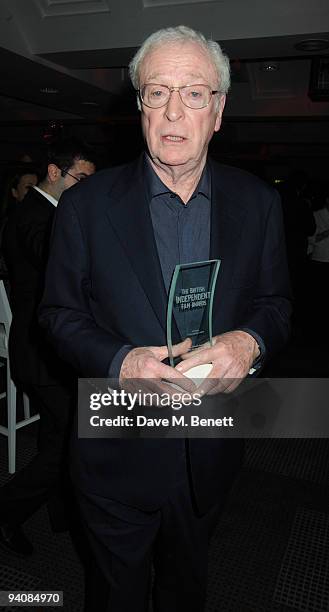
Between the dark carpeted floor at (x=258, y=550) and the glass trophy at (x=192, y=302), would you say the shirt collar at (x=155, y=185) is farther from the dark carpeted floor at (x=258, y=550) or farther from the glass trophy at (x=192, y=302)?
the dark carpeted floor at (x=258, y=550)

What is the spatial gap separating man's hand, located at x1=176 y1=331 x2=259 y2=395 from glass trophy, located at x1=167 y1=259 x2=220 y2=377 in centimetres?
4

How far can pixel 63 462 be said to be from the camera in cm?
226

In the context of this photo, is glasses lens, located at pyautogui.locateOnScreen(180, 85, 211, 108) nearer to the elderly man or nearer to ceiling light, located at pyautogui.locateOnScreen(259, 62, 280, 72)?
the elderly man

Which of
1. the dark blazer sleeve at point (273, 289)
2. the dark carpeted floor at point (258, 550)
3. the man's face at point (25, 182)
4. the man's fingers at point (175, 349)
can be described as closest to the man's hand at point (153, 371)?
the man's fingers at point (175, 349)

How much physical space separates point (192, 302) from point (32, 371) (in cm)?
135

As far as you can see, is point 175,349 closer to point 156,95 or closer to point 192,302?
point 192,302

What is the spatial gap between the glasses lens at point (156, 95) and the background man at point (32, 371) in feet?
3.61

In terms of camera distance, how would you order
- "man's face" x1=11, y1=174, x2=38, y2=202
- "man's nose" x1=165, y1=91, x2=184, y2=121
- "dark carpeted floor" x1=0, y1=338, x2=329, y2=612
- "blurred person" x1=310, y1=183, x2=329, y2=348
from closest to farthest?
"man's nose" x1=165, y1=91, x2=184, y2=121 → "dark carpeted floor" x1=0, y1=338, x2=329, y2=612 → "man's face" x1=11, y1=174, x2=38, y2=202 → "blurred person" x1=310, y1=183, x2=329, y2=348

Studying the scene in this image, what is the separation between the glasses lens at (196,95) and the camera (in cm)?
119

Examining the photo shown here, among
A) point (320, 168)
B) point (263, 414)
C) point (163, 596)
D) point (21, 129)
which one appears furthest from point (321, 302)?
point (320, 168)

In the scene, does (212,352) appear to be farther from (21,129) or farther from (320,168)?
(320,168)

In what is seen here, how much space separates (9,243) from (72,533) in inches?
56.1

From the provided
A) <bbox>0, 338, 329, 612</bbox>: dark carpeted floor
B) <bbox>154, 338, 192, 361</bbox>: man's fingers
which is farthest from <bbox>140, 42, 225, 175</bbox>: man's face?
<bbox>0, 338, 329, 612</bbox>: dark carpeted floor

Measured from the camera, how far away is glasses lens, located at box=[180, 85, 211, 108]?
119cm
